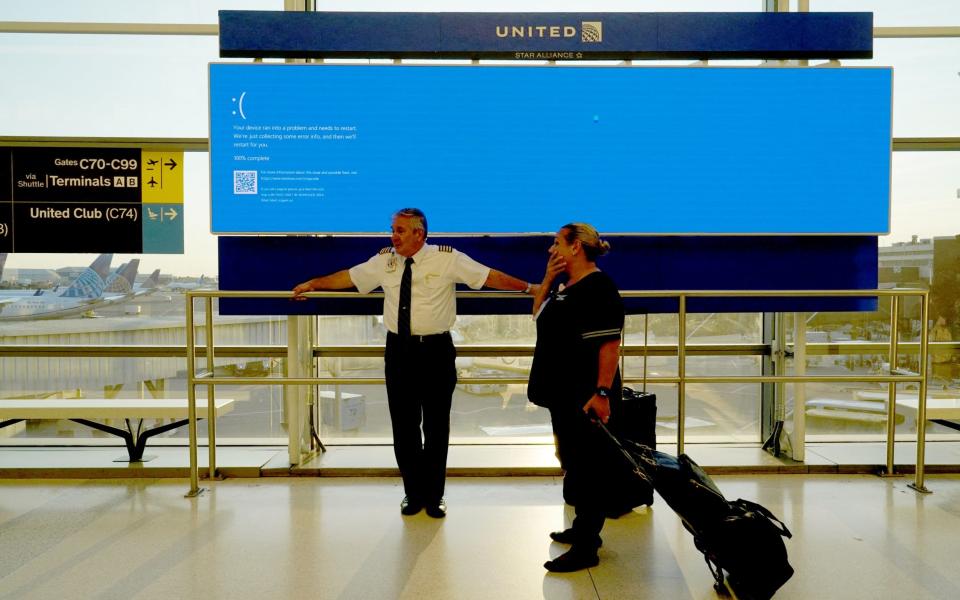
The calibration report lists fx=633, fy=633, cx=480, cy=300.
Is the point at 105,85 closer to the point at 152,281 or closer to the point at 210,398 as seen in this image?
the point at 152,281

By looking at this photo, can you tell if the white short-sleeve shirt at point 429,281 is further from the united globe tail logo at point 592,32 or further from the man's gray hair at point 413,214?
the united globe tail logo at point 592,32

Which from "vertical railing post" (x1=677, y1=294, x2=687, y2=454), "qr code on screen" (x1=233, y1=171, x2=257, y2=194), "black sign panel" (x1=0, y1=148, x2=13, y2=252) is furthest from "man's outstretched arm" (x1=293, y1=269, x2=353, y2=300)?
"black sign panel" (x1=0, y1=148, x2=13, y2=252)

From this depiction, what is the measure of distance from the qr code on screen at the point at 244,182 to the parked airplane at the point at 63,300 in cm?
126

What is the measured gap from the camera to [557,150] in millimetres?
3725

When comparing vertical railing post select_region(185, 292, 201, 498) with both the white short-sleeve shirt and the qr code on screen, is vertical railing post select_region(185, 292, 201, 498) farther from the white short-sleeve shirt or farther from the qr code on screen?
the white short-sleeve shirt

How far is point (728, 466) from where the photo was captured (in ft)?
12.5

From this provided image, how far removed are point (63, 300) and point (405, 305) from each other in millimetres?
2706

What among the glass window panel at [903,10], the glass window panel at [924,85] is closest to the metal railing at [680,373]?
the glass window panel at [924,85]

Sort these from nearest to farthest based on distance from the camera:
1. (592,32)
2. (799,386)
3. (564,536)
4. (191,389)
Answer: (564,536), (191,389), (592,32), (799,386)

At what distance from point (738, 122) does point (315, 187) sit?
251 cm

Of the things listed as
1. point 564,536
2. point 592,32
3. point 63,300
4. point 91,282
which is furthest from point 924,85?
point 63,300

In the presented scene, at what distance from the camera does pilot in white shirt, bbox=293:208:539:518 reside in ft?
10.3

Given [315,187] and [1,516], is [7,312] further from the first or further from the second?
[315,187]

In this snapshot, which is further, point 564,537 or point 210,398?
point 210,398
